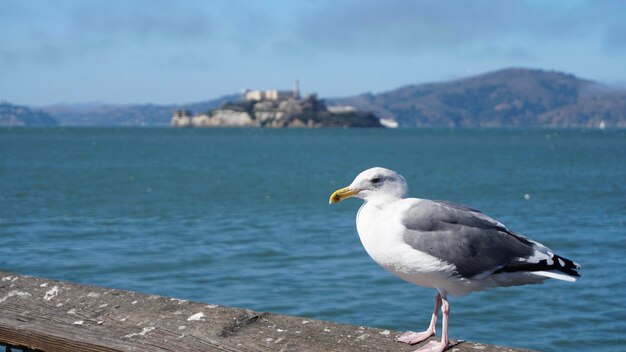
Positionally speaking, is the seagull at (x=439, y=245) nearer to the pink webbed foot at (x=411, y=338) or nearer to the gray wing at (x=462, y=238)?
the gray wing at (x=462, y=238)

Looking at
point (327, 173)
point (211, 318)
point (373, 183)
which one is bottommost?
point (327, 173)

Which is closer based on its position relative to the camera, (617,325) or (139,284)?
(617,325)

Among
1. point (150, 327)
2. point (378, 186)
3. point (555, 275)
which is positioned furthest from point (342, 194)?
point (150, 327)

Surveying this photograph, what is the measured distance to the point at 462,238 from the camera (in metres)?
4.29

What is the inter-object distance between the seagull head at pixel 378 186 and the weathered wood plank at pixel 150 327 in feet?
3.42

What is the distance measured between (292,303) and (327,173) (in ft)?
135

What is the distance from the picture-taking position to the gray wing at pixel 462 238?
4.12 meters

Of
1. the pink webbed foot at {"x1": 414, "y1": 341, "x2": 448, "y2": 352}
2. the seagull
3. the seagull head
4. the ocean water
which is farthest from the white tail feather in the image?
the ocean water

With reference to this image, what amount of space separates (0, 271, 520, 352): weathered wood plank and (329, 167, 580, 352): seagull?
2.61 ft

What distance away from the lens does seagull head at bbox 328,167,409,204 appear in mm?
4059

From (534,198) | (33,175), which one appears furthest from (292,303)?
(33,175)

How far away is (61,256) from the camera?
1706cm

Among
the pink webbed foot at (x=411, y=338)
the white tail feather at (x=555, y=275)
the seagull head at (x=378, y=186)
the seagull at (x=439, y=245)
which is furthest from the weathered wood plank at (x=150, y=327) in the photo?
the seagull head at (x=378, y=186)

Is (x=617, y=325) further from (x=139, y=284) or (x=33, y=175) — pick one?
(x=33, y=175)
